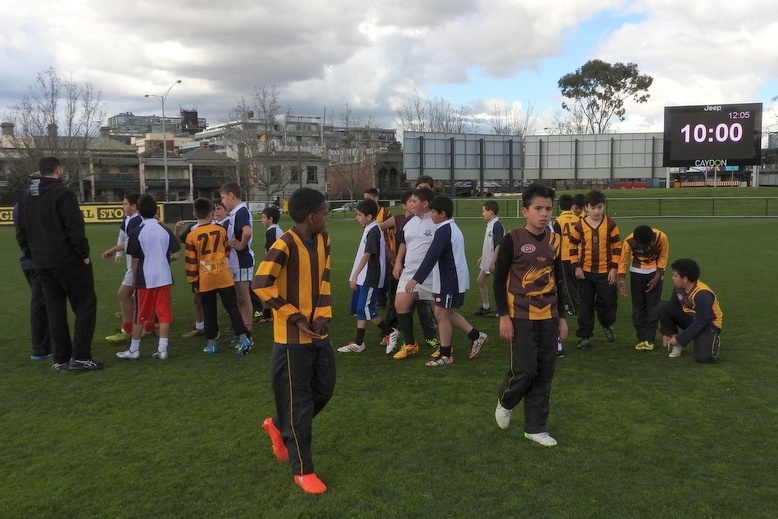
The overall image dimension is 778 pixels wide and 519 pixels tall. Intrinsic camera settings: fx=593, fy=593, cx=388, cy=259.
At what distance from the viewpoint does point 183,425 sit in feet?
14.9

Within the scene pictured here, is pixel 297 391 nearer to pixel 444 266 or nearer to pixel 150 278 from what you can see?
pixel 444 266

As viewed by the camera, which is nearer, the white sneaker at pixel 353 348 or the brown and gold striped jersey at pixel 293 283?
the brown and gold striped jersey at pixel 293 283

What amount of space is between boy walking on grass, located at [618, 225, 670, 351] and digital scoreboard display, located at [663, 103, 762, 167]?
33.9m

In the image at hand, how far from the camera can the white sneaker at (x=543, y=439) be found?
161 inches

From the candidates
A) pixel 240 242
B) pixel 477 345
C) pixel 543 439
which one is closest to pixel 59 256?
pixel 240 242

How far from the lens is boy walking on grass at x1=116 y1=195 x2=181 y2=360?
632 cm

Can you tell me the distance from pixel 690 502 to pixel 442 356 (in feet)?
10.0

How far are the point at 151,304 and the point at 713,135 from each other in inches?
1488

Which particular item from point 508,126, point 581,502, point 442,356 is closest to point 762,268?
point 442,356

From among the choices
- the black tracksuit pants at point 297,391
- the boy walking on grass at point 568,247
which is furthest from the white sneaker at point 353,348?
the black tracksuit pants at point 297,391

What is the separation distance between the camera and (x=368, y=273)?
6.57m

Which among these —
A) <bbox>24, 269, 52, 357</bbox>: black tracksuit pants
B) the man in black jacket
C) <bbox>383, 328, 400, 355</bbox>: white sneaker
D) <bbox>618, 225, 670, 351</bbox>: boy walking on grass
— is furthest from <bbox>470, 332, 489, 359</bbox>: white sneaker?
<bbox>24, 269, 52, 357</bbox>: black tracksuit pants

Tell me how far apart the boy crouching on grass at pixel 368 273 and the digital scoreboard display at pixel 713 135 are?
35072 mm

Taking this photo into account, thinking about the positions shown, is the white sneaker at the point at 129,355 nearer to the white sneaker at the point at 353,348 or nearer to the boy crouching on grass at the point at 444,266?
the white sneaker at the point at 353,348
